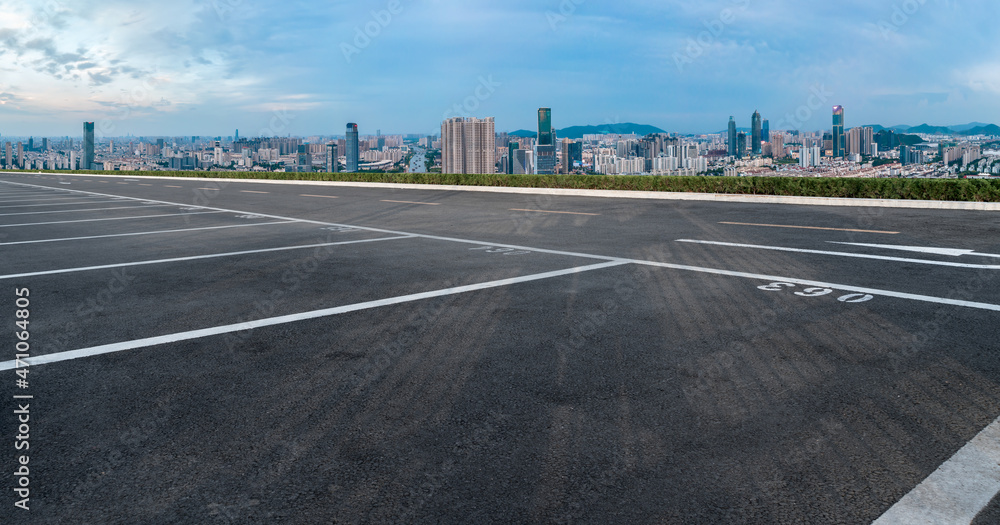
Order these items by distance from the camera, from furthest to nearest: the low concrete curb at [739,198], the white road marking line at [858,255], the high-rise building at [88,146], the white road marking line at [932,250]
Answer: the high-rise building at [88,146], the low concrete curb at [739,198], the white road marking line at [932,250], the white road marking line at [858,255]

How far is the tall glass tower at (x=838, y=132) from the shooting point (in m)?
31.4

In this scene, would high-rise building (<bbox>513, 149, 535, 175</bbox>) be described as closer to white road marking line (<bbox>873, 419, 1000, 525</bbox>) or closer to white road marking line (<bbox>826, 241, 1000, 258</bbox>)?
white road marking line (<bbox>826, 241, 1000, 258</bbox>)

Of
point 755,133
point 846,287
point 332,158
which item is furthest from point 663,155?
point 846,287

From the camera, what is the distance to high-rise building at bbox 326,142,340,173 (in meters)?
42.8

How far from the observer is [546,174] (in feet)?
101

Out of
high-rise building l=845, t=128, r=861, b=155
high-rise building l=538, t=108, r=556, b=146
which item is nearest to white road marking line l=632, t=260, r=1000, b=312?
high-rise building l=845, t=128, r=861, b=155

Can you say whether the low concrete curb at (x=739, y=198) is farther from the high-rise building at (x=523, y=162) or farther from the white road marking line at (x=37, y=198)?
the white road marking line at (x=37, y=198)

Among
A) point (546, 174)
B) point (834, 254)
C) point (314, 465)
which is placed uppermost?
point (546, 174)

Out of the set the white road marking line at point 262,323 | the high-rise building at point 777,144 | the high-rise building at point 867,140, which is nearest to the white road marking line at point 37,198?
the white road marking line at point 262,323

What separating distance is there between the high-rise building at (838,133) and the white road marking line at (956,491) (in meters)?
29.1

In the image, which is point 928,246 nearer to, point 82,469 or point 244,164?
point 82,469

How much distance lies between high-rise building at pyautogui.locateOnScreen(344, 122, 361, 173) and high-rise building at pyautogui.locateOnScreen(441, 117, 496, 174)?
225 inches

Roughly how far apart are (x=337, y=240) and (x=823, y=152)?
24.7 m

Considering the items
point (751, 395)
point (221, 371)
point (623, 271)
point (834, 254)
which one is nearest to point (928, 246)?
point (834, 254)
